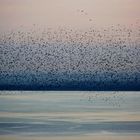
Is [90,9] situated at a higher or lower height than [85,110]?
higher

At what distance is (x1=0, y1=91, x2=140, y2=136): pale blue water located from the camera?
4.62m

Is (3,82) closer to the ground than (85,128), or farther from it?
farther from it

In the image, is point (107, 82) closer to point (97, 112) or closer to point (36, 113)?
point (97, 112)

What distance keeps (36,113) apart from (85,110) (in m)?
0.37

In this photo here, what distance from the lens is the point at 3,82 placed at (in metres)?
4.77

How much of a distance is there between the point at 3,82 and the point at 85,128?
73cm

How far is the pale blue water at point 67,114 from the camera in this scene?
Result: 462cm

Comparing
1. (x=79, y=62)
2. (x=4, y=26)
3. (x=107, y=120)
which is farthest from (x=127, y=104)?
(x=4, y=26)

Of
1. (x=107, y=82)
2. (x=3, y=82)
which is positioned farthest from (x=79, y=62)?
(x=3, y=82)

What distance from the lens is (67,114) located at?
183 inches

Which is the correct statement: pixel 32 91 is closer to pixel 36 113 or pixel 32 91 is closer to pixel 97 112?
pixel 36 113

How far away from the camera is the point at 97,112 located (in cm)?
468

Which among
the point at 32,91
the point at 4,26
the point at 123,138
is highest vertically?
the point at 4,26

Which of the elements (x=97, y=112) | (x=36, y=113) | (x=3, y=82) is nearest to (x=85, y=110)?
(x=97, y=112)
